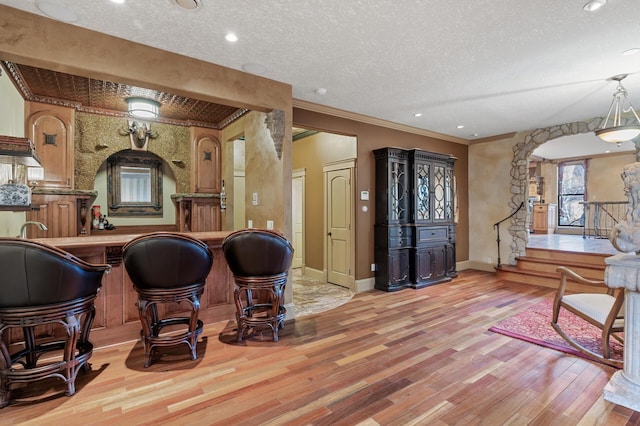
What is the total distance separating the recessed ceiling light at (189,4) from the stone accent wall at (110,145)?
363 centimetres

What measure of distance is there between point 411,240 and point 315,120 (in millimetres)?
2613

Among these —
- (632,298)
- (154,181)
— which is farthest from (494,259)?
(154,181)

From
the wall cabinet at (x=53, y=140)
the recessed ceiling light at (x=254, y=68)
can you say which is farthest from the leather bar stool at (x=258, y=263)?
the wall cabinet at (x=53, y=140)

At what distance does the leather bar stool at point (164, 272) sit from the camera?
7.96ft

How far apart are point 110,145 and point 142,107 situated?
1.24m

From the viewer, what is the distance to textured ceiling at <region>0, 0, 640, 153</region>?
2.34 metres

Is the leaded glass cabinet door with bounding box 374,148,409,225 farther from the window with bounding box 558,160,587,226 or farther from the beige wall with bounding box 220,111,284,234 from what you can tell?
the window with bounding box 558,160,587,226

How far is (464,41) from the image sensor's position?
2.80 metres

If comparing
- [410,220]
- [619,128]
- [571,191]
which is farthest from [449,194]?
[571,191]

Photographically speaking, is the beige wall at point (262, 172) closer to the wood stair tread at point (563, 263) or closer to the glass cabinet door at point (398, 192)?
the glass cabinet door at point (398, 192)

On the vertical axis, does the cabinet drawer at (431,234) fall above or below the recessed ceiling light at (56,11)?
below

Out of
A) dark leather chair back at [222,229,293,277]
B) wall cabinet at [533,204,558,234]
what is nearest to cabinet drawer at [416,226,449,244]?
dark leather chair back at [222,229,293,277]

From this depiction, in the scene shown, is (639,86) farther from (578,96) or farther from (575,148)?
(575,148)

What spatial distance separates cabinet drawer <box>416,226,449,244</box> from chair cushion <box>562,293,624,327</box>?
246 cm
